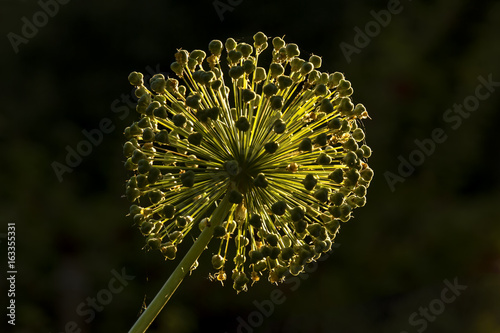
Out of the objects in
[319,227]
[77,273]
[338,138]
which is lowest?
[77,273]

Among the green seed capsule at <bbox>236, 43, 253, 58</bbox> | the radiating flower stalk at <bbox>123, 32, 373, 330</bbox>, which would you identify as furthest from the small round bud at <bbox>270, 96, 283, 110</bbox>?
the green seed capsule at <bbox>236, 43, 253, 58</bbox>

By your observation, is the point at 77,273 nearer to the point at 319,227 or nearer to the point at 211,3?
the point at 211,3

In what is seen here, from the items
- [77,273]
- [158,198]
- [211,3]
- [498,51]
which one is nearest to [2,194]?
[77,273]

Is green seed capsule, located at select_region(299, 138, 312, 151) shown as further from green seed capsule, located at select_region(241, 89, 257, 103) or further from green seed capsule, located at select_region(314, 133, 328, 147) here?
green seed capsule, located at select_region(241, 89, 257, 103)

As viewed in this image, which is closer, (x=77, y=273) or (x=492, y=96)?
(x=77, y=273)

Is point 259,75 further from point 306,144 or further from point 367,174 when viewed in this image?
point 367,174

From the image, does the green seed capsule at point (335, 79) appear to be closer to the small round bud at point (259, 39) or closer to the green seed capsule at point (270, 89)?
the green seed capsule at point (270, 89)

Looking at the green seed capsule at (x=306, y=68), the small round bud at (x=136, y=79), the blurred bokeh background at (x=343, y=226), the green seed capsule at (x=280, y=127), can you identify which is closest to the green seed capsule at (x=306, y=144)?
the green seed capsule at (x=280, y=127)
